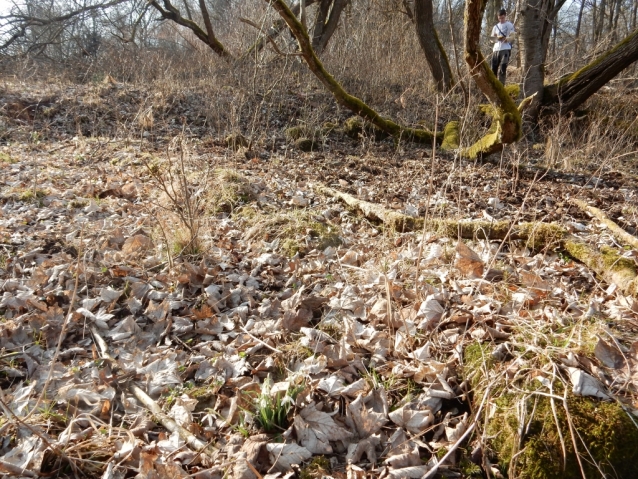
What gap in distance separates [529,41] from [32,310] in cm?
876

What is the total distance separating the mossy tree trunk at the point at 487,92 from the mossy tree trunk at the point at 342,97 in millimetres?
1259

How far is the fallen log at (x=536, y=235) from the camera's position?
2705 millimetres

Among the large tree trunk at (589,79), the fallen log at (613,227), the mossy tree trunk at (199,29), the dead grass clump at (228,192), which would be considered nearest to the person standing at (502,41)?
the large tree trunk at (589,79)

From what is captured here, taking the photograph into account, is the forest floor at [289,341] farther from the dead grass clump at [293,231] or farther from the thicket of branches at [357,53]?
the thicket of branches at [357,53]

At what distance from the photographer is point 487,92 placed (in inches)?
209

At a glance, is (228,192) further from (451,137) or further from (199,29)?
(199,29)

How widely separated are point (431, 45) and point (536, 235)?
722cm

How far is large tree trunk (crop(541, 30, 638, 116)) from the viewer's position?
666 centimetres

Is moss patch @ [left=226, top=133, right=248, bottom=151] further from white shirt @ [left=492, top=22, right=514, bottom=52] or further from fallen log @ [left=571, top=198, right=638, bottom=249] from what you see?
white shirt @ [left=492, top=22, right=514, bottom=52]

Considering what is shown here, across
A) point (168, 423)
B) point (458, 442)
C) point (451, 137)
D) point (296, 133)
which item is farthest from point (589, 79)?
point (168, 423)

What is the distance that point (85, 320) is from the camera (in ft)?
9.17

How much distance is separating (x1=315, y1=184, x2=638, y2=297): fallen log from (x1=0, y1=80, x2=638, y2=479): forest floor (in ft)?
0.29

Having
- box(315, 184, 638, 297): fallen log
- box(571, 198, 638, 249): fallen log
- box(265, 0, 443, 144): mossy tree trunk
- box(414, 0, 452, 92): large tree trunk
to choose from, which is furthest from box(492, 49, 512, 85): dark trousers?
box(315, 184, 638, 297): fallen log

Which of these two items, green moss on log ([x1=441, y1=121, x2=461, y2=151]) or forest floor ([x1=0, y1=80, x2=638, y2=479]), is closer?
forest floor ([x1=0, y1=80, x2=638, y2=479])
